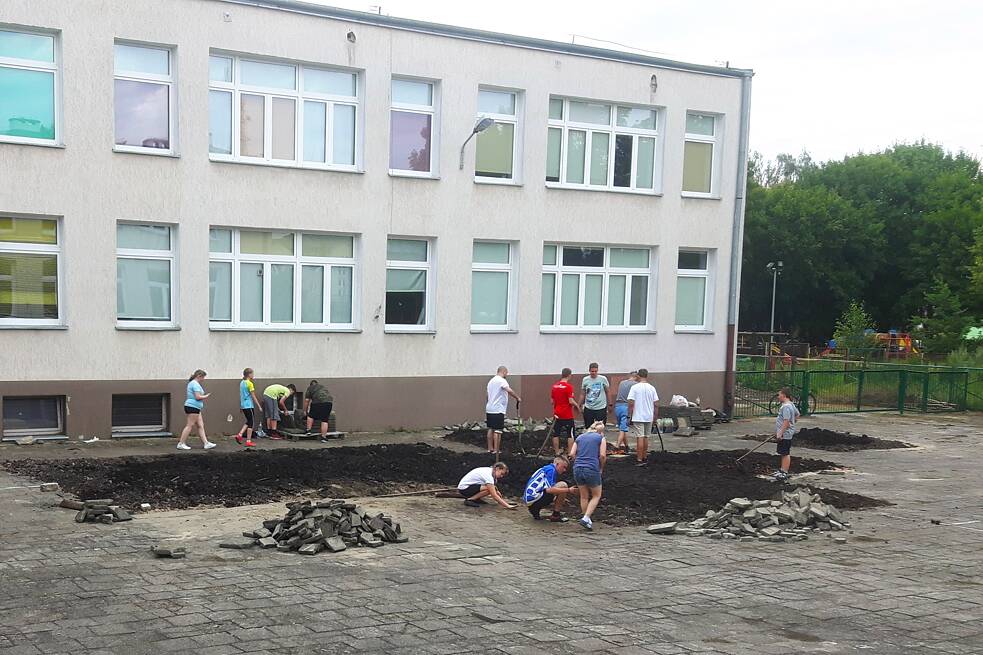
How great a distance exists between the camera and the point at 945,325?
43.7 m

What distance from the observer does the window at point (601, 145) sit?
2411cm

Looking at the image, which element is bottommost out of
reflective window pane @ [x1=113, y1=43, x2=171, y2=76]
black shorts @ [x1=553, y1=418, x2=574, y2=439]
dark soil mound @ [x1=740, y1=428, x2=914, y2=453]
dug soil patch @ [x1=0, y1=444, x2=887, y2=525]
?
dark soil mound @ [x1=740, y1=428, x2=914, y2=453]

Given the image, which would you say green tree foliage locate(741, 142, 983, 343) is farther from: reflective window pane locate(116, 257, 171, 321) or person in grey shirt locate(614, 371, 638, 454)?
reflective window pane locate(116, 257, 171, 321)

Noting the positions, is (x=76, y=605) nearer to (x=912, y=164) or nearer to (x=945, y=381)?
(x=945, y=381)

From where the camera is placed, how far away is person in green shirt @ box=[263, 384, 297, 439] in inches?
789

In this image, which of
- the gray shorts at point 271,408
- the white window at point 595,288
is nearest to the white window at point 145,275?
the gray shorts at point 271,408

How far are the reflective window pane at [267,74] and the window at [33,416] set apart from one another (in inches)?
296

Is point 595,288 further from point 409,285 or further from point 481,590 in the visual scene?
point 481,590

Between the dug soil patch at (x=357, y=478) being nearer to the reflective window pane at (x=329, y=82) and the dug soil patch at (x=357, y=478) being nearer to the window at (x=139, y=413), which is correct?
the window at (x=139, y=413)

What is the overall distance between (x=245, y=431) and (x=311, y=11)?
8.86m

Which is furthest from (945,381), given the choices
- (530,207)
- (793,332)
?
(793,332)

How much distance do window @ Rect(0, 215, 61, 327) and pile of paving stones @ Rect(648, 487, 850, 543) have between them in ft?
41.7

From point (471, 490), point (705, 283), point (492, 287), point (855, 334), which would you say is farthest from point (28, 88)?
point (855, 334)

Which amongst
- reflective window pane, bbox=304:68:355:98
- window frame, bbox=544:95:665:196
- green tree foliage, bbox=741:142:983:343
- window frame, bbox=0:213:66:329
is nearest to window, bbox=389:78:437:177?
reflective window pane, bbox=304:68:355:98
